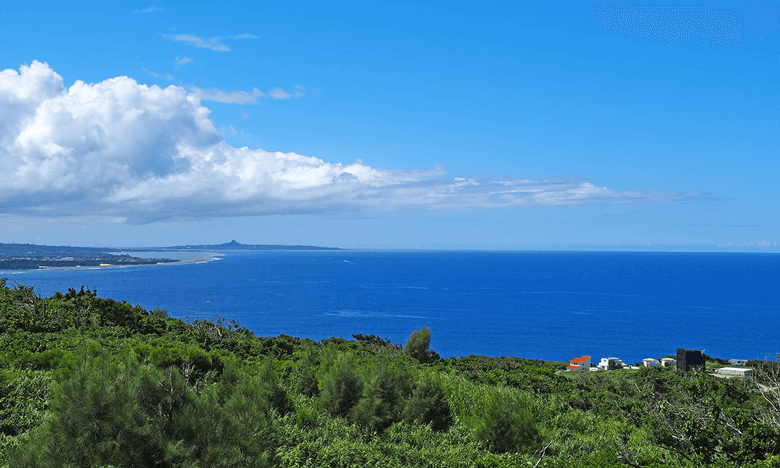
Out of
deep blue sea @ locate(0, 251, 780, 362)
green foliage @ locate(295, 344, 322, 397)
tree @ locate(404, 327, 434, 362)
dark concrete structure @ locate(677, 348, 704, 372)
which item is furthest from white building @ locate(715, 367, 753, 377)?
green foliage @ locate(295, 344, 322, 397)

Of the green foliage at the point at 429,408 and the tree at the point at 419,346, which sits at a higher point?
the green foliage at the point at 429,408

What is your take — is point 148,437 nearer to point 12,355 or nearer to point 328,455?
point 328,455

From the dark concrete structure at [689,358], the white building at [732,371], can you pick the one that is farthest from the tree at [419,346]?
the white building at [732,371]

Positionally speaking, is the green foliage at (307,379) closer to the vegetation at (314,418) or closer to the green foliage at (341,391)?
the vegetation at (314,418)

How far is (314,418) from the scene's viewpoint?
55.5 ft

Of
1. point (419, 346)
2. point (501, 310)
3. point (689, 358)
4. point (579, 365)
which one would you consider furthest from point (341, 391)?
point (501, 310)

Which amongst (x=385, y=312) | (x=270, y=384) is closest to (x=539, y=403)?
(x=270, y=384)

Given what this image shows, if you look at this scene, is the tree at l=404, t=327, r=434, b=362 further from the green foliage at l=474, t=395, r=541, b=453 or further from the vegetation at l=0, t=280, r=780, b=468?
the green foliage at l=474, t=395, r=541, b=453

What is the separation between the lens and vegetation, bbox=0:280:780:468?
9.49 meters

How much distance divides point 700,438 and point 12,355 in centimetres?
2162

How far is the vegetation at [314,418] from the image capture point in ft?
31.1

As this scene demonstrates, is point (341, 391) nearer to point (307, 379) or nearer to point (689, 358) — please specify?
point (307, 379)

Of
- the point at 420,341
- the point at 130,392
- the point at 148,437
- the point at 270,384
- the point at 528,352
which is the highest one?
the point at 130,392

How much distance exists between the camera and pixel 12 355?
1994 cm
